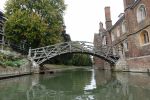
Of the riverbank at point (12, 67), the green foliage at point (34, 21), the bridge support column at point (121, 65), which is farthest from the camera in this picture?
the green foliage at point (34, 21)

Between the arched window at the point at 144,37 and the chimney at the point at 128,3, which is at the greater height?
the chimney at the point at 128,3

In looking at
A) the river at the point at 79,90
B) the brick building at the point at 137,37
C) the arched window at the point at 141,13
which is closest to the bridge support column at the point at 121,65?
the brick building at the point at 137,37

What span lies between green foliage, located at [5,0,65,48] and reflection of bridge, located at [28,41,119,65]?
2.44 meters

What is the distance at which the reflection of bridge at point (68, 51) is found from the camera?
27.2 m

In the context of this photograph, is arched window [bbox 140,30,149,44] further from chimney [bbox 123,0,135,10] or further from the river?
the river

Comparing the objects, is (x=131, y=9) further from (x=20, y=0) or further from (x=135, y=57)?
(x=20, y=0)

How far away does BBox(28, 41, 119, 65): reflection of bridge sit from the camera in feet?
89.3

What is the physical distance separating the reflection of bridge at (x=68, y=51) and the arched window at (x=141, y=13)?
684 centimetres

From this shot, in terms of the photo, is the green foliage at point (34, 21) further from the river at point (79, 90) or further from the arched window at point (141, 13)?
the river at point (79, 90)

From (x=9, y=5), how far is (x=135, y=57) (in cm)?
1914

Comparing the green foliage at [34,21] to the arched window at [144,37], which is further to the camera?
the green foliage at [34,21]

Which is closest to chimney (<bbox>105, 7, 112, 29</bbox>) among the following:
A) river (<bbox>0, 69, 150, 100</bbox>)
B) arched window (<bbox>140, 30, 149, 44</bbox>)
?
arched window (<bbox>140, 30, 149, 44</bbox>)

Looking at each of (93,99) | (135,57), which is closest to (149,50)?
(135,57)

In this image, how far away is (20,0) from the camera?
1236 inches
